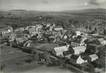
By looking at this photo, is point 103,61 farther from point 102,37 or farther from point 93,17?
point 93,17

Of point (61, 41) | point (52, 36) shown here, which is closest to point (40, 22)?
point (52, 36)

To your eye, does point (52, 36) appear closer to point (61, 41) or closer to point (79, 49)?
point (61, 41)

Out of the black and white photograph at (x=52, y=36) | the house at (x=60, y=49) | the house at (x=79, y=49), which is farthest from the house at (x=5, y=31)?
the house at (x=79, y=49)

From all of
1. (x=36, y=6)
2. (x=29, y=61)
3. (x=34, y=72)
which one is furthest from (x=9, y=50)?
(x=36, y=6)

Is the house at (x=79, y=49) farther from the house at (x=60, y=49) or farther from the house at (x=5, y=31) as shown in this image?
the house at (x=5, y=31)

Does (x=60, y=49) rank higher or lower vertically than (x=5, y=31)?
lower

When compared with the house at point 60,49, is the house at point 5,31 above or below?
above

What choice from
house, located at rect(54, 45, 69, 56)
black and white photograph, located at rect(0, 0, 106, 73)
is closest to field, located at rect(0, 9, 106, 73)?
black and white photograph, located at rect(0, 0, 106, 73)
